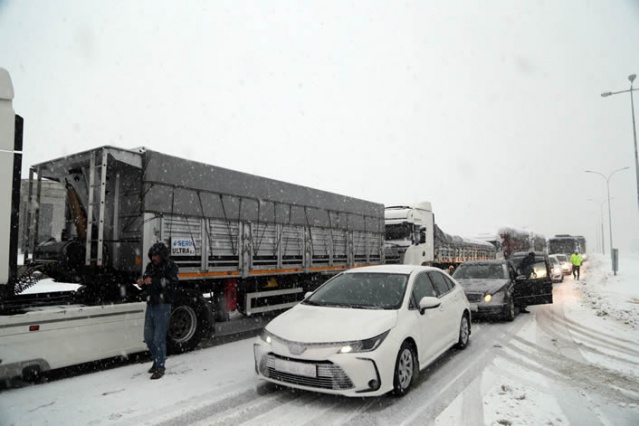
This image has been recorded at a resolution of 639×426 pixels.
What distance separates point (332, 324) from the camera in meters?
4.58

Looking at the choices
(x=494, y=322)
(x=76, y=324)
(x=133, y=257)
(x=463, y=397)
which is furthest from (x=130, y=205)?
(x=494, y=322)

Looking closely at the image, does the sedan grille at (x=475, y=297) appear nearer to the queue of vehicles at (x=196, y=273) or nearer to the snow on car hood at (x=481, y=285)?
the snow on car hood at (x=481, y=285)

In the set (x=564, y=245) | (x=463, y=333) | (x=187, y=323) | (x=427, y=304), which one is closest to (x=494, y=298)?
(x=463, y=333)

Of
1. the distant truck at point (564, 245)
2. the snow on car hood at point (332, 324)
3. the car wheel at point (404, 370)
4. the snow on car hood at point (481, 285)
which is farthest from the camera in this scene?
the distant truck at point (564, 245)

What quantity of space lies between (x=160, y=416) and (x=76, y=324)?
218 centimetres

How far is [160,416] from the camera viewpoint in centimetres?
407

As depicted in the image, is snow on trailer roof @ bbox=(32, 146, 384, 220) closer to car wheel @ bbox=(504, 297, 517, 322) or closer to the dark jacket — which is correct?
the dark jacket

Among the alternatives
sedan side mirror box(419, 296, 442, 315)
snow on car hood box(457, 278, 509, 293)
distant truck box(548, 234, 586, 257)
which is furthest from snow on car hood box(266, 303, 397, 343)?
distant truck box(548, 234, 586, 257)

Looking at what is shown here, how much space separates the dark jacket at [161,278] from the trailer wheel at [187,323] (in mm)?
1135

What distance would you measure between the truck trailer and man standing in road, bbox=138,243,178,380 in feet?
2.54

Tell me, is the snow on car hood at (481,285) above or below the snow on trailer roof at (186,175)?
below

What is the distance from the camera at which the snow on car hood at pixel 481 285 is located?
9461 millimetres

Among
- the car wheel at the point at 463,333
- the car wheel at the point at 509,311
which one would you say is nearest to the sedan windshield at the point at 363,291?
the car wheel at the point at 463,333

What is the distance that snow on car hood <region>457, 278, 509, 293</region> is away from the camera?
31.0 ft
